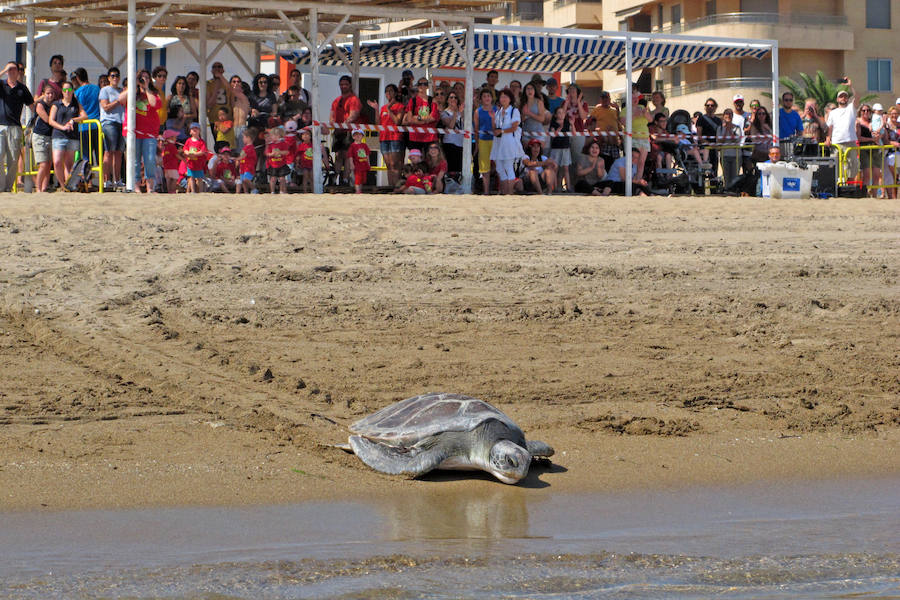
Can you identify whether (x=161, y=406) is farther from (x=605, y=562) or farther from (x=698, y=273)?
(x=698, y=273)

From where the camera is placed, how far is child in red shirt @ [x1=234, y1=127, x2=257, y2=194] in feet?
49.9

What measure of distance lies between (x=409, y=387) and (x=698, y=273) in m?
3.83

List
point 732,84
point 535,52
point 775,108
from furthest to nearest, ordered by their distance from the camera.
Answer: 1. point 732,84
2. point 535,52
3. point 775,108

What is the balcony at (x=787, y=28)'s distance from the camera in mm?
49094

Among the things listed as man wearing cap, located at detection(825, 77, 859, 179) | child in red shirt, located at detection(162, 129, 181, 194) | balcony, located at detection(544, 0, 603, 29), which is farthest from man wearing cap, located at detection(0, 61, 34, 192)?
balcony, located at detection(544, 0, 603, 29)

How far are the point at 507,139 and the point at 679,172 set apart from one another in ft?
9.88

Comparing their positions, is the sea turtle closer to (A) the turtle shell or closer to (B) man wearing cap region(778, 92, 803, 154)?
(A) the turtle shell

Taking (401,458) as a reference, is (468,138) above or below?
above

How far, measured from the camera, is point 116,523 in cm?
489

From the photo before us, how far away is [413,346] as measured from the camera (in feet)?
25.2

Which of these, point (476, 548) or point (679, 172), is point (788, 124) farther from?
point (476, 548)

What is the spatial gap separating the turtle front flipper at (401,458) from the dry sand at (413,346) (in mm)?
80

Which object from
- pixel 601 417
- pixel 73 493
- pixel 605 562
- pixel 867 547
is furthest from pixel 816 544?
pixel 73 493

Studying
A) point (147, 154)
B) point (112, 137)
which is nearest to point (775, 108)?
point (147, 154)
